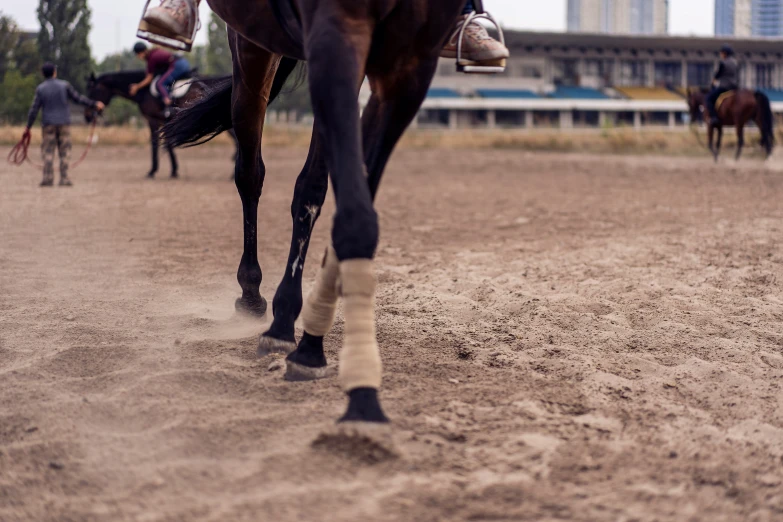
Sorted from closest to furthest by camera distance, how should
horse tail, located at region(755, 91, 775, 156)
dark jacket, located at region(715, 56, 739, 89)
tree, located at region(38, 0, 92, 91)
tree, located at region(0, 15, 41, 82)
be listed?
horse tail, located at region(755, 91, 775, 156), dark jacket, located at region(715, 56, 739, 89), tree, located at region(0, 15, 41, 82), tree, located at region(38, 0, 92, 91)

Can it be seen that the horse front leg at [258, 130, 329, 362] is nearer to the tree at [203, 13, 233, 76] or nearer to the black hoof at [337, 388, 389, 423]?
the black hoof at [337, 388, 389, 423]

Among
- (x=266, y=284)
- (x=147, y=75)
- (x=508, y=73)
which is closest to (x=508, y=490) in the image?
(x=266, y=284)

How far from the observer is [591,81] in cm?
6475

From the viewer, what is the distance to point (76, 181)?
1525 cm

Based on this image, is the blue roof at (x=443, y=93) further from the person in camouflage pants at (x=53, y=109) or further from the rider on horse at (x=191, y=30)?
the rider on horse at (x=191, y=30)

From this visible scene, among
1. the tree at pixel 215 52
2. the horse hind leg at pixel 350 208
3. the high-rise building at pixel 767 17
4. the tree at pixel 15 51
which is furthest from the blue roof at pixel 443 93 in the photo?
the high-rise building at pixel 767 17

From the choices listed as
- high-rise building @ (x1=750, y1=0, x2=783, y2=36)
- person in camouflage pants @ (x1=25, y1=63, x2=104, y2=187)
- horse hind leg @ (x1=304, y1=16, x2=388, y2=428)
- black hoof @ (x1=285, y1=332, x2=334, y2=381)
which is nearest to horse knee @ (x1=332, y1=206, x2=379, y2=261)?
horse hind leg @ (x1=304, y1=16, x2=388, y2=428)

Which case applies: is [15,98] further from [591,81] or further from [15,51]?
[591,81]

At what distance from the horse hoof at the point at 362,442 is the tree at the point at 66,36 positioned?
41322mm

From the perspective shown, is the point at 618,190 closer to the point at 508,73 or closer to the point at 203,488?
the point at 203,488

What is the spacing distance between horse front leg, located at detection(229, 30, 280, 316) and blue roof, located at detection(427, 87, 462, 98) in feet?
180

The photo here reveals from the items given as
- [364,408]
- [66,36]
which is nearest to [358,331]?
[364,408]

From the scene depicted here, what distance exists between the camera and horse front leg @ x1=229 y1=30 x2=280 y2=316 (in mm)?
4086

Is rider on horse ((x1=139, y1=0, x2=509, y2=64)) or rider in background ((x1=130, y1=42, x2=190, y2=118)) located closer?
rider on horse ((x1=139, y1=0, x2=509, y2=64))
